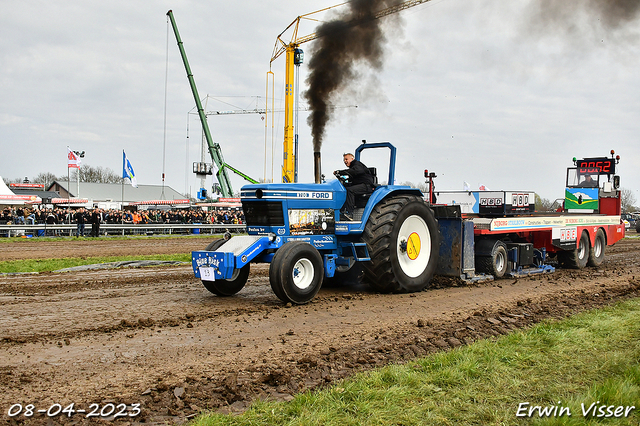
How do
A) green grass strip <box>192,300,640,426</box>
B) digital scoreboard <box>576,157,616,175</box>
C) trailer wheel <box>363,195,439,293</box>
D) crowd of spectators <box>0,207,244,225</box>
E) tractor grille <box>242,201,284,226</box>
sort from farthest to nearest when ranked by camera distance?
crowd of spectators <box>0,207,244,225</box>
digital scoreboard <box>576,157,616,175</box>
trailer wheel <box>363,195,439,293</box>
tractor grille <box>242,201,284,226</box>
green grass strip <box>192,300,640,426</box>

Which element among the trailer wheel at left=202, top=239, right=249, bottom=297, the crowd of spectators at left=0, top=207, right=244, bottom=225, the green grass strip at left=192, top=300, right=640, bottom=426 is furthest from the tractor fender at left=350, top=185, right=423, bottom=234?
the crowd of spectators at left=0, top=207, right=244, bottom=225

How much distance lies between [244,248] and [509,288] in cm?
526

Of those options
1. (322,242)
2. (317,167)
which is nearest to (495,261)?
(317,167)

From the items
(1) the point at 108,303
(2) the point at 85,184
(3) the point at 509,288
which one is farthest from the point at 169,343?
(2) the point at 85,184

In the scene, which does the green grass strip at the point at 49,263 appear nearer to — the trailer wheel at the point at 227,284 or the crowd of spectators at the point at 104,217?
the trailer wheel at the point at 227,284

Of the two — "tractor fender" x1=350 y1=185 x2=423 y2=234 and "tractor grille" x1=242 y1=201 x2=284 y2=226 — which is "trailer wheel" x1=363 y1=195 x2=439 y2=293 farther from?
"tractor grille" x1=242 y1=201 x2=284 y2=226

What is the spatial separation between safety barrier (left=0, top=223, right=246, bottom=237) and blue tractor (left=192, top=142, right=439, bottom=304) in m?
18.9

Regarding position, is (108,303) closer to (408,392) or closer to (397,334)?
(397,334)

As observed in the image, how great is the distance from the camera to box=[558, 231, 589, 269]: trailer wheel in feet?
45.2

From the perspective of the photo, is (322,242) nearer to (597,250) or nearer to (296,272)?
(296,272)

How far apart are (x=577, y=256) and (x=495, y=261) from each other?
3.77 metres

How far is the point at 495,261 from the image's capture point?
11406 mm

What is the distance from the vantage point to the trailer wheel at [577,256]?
13.8m

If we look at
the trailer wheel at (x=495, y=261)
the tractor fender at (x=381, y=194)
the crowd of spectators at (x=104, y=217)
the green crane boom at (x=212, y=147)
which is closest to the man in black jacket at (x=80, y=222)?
the crowd of spectators at (x=104, y=217)
